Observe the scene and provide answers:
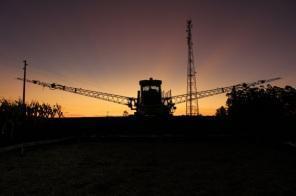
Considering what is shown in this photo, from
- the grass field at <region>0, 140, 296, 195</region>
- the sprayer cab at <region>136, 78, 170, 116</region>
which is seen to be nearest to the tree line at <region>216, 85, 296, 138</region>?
the sprayer cab at <region>136, 78, 170, 116</region>

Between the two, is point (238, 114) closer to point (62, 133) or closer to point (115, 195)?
point (62, 133)

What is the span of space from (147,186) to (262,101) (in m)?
25.4

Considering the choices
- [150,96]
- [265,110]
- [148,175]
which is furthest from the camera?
[150,96]

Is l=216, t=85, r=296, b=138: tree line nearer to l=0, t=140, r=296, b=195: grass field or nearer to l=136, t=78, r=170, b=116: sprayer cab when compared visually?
l=136, t=78, r=170, b=116: sprayer cab

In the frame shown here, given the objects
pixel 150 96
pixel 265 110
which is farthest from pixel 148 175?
pixel 150 96

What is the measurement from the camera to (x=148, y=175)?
1479 cm

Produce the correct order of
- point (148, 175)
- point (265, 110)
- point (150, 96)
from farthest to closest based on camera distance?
point (150, 96) → point (265, 110) → point (148, 175)

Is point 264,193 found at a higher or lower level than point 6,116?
lower

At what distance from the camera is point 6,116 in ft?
116

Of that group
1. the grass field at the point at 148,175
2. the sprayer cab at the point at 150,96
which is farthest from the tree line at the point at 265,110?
the grass field at the point at 148,175

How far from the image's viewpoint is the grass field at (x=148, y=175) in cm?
1179

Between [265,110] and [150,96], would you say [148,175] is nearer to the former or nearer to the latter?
[265,110]

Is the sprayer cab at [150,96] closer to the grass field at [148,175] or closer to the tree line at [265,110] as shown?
the tree line at [265,110]

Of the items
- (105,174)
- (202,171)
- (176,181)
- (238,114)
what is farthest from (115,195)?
(238,114)
